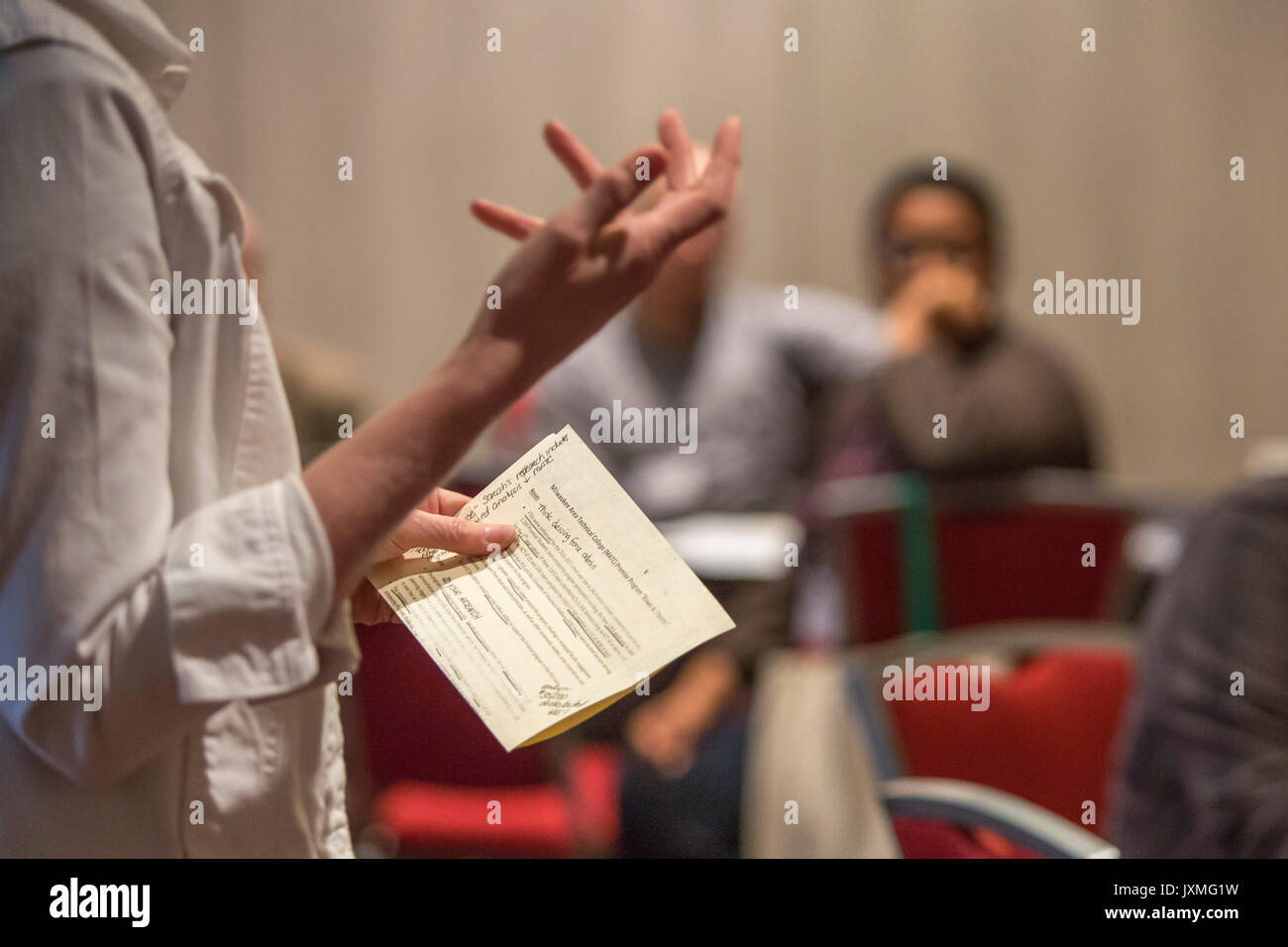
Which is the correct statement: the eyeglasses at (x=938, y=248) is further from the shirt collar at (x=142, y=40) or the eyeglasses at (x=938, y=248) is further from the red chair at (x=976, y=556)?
the shirt collar at (x=142, y=40)

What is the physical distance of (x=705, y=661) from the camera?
4.89 feet

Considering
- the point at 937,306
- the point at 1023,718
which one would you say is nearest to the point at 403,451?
the point at 1023,718

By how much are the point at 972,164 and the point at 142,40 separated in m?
3.31

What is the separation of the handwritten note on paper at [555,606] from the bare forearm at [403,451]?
0.18 feet

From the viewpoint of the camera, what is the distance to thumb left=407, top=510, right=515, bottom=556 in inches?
22.8

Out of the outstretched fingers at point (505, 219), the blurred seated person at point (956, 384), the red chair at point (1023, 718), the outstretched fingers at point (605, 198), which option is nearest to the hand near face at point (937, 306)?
the blurred seated person at point (956, 384)

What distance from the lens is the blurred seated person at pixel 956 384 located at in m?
1.80

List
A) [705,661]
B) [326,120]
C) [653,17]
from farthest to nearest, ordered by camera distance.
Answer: [326,120] → [653,17] → [705,661]

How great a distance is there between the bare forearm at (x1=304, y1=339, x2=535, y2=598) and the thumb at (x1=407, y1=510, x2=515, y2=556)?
41mm

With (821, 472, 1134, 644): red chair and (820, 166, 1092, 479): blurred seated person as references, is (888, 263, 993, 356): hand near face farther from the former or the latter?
(821, 472, 1134, 644): red chair
